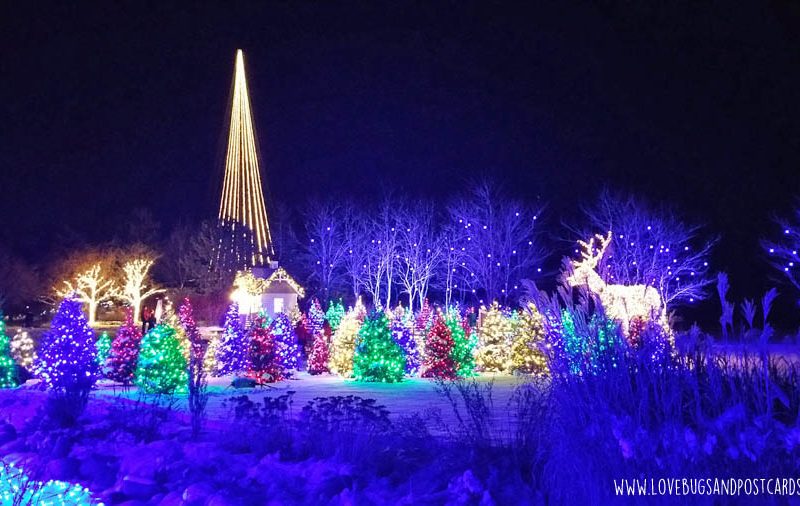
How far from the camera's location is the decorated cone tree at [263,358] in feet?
46.1

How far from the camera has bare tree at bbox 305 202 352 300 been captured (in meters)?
41.7

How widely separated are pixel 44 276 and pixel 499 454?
43722 mm

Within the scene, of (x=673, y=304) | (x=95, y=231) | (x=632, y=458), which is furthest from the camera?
(x=95, y=231)

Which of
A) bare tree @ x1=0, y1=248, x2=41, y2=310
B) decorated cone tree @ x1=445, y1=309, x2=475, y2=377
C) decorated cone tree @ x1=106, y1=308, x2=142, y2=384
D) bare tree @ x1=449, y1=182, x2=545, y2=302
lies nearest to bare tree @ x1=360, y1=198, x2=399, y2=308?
bare tree @ x1=449, y1=182, x2=545, y2=302

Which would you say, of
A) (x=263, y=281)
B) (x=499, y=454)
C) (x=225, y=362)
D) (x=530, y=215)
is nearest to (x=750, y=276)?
(x=530, y=215)

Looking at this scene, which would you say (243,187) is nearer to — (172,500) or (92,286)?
(92,286)

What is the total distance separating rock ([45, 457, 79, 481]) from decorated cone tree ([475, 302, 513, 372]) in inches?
419

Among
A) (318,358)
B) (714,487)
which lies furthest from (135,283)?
(714,487)

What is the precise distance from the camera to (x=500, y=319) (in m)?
16.4

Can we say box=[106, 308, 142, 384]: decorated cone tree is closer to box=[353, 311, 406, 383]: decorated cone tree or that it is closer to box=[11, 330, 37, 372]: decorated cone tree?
box=[11, 330, 37, 372]: decorated cone tree

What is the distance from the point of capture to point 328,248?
4262 centimetres

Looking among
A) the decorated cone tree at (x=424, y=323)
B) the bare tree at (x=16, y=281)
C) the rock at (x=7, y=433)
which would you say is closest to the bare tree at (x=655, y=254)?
the decorated cone tree at (x=424, y=323)

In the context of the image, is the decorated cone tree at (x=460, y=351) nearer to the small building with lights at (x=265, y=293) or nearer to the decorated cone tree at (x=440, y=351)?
the decorated cone tree at (x=440, y=351)

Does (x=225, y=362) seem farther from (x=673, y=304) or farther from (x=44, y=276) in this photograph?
(x=44, y=276)
